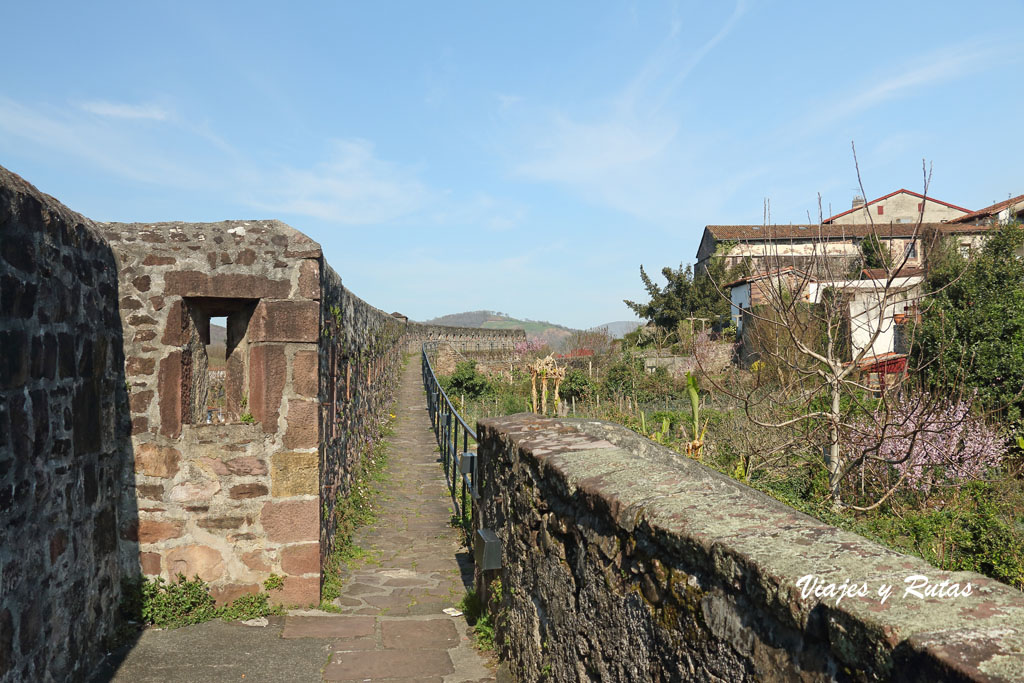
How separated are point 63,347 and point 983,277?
38.7ft

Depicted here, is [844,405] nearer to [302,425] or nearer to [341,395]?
[341,395]

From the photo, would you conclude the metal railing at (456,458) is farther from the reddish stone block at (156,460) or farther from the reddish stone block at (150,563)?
the reddish stone block at (150,563)

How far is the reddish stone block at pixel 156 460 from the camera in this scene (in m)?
4.70

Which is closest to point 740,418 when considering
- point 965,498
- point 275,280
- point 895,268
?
point 965,498

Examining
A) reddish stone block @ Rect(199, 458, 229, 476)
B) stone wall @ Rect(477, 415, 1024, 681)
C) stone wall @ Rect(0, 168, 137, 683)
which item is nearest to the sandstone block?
reddish stone block @ Rect(199, 458, 229, 476)

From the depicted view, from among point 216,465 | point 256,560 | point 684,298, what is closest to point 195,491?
point 216,465

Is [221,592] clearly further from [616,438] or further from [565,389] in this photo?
[565,389]

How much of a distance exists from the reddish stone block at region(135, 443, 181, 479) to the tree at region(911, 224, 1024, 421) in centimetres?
855

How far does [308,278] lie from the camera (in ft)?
16.2

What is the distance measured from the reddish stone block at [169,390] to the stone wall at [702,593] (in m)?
2.55

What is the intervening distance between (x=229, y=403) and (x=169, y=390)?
1.53ft

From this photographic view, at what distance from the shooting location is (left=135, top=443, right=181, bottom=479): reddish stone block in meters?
4.70

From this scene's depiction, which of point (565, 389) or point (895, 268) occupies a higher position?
point (895, 268)

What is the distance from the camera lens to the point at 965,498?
6.88 meters
